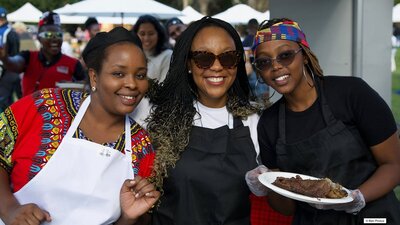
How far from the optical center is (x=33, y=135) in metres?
2.28

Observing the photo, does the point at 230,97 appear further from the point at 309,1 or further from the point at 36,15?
the point at 36,15

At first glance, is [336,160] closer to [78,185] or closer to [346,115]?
[346,115]

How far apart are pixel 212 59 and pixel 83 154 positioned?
743 mm

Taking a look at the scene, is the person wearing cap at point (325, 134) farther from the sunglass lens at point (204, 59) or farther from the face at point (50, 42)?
the face at point (50, 42)

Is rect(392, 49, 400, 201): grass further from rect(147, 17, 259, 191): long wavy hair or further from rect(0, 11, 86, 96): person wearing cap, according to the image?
rect(147, 17, 259, 191): long wavy hair

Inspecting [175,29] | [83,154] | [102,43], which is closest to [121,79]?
[102,43]

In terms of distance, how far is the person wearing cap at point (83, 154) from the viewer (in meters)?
2.23

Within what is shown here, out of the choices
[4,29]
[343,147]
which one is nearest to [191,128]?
[343,147]

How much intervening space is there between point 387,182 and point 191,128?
914 mm

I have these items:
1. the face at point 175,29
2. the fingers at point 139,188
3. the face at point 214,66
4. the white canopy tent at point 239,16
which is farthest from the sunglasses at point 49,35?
the white canopy tent at point 239,16

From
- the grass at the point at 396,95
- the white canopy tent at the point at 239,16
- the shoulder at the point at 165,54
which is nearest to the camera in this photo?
the shoulder at the point at 165,54

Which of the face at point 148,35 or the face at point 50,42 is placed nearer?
the face at point 50,42

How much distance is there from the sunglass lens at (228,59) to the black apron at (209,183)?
1.01 ft

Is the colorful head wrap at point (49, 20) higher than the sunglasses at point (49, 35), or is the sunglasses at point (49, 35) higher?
the colorful head wrap at point (49, 20)
